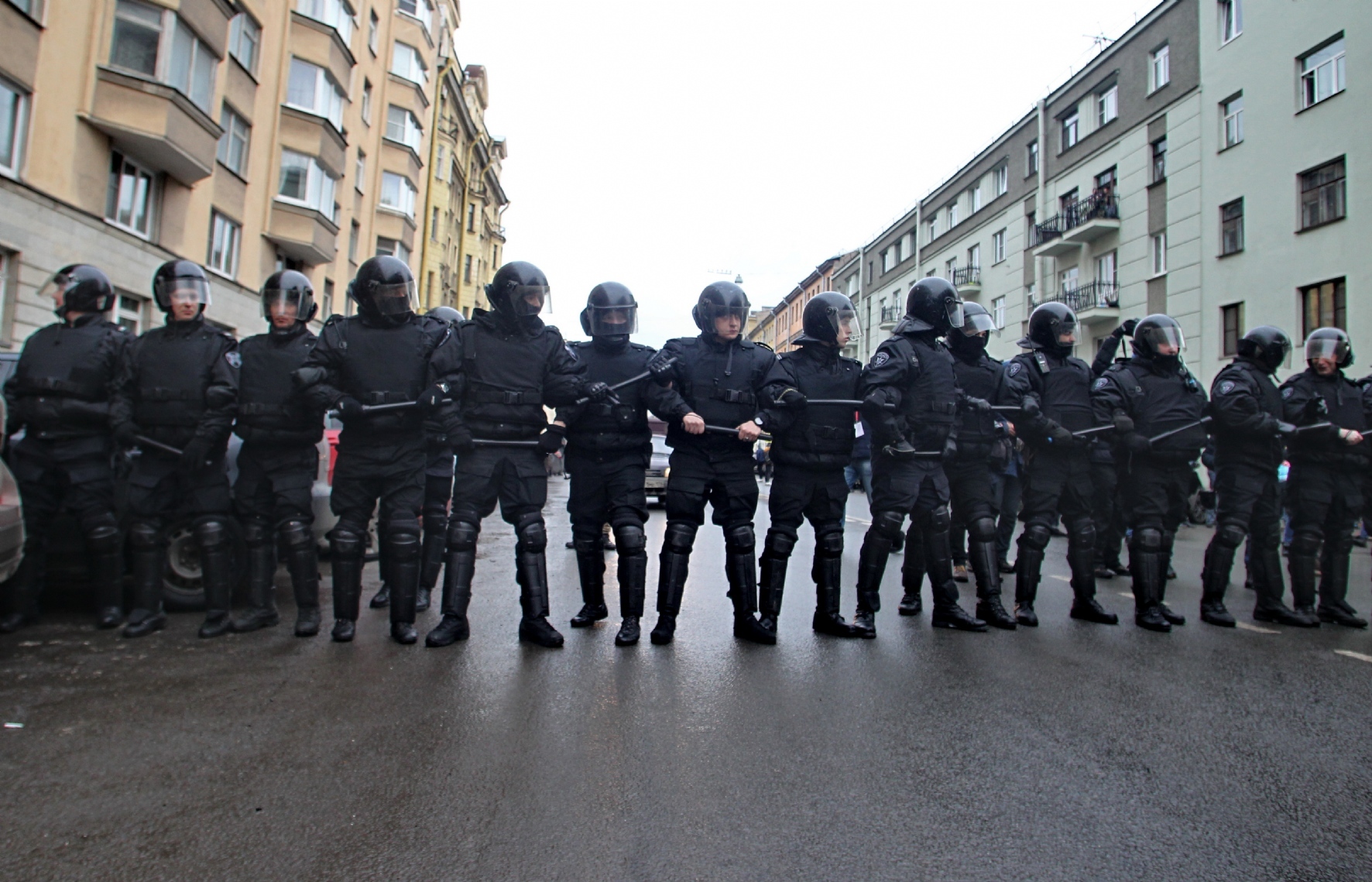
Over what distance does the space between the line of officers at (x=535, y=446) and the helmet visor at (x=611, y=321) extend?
0.01 m

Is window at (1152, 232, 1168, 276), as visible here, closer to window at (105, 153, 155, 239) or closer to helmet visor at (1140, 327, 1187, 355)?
helmet visor at (1140, 327, 1187, 355)

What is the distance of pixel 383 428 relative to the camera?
443 cm

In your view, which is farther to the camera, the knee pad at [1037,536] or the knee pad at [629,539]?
the knee pad at [1037,536]

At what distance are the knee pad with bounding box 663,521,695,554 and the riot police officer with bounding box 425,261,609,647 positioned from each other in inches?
26.6

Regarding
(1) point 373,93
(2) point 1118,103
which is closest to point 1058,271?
(2) point 1118,103

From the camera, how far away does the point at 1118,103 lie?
24.4 m

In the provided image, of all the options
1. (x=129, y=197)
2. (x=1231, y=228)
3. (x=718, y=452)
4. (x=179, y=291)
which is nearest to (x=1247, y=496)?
(x=718, y=452)

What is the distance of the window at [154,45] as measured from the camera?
45.7 feet

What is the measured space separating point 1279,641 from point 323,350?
18.0 ft

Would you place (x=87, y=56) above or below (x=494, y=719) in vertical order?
above

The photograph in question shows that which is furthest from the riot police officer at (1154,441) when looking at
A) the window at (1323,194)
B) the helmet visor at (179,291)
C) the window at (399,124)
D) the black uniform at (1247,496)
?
the window at (399,124)

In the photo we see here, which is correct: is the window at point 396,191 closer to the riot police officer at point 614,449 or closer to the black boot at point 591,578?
the riot police officer at point 614,449

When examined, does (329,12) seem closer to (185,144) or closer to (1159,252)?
(185,144)

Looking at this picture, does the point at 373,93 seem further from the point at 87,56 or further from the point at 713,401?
the point at 713,401
